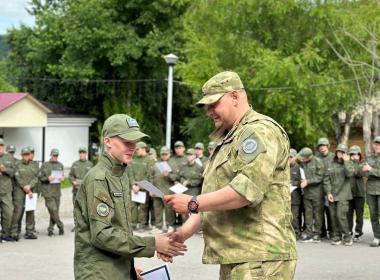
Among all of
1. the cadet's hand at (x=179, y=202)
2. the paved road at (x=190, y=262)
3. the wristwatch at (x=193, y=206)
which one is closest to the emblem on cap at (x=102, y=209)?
the cadet's hand at (x=179, y=202)

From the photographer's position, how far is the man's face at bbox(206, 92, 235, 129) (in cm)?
382

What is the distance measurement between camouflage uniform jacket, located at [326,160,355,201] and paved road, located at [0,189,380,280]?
0.98 m

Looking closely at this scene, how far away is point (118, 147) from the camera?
4.29 metres

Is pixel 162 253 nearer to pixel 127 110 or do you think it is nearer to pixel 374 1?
pixel 374 1

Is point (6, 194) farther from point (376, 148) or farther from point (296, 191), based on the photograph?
point (376, 148)

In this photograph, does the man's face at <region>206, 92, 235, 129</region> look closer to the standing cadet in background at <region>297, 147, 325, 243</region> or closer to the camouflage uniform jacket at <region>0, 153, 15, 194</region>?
the standing cadet in background at <region>297, 147, 325, 243</region>

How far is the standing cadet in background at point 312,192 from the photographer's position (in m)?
13.6

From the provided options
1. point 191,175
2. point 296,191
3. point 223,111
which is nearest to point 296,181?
point 296,191

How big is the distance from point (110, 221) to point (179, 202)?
1.78 feet

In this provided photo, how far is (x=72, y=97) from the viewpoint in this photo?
1560 inches

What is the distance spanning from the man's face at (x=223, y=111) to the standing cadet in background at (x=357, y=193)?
386 inches

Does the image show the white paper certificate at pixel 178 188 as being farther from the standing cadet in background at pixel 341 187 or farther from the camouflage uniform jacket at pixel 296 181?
the standing cadet in background at pixel 341 187

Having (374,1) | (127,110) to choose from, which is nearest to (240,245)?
(374,1)

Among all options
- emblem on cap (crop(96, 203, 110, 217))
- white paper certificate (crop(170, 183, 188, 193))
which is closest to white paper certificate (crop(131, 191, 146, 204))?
white paper certificate (crop(170, 183, 188, 193))
